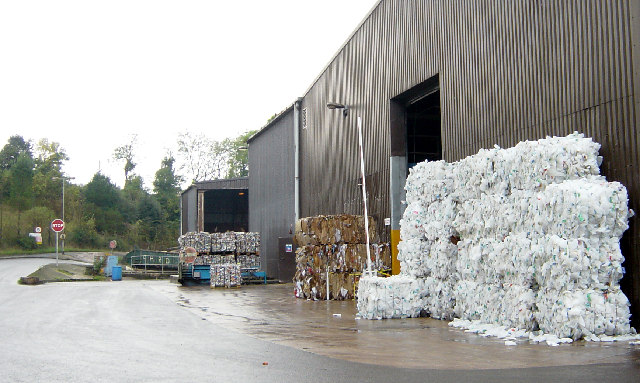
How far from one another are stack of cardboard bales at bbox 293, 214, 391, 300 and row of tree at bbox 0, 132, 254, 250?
56.1m

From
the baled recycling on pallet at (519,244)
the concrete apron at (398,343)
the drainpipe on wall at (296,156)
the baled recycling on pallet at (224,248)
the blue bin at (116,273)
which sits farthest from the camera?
the blue bin at (116,273)

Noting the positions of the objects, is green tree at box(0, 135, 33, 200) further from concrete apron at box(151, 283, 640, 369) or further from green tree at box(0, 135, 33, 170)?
concrete apron at box(151, 283, 640, 369)

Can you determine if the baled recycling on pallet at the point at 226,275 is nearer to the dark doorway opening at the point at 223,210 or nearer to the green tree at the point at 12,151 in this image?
the dark doorway opening at the point at 223,210

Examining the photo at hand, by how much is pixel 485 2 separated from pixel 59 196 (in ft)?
288

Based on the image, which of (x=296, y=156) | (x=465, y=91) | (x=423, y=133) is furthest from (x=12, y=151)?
(x=465, y=91)

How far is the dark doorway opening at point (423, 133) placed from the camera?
21828 mm

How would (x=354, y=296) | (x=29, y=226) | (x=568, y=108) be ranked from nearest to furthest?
(x=568, y=108)
(x=354, y=296)
(x=29, y=226)

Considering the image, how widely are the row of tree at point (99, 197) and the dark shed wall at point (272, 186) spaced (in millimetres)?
35367

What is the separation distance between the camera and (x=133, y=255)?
54281mm

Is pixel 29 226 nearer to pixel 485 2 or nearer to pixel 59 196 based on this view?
pixel 59 196

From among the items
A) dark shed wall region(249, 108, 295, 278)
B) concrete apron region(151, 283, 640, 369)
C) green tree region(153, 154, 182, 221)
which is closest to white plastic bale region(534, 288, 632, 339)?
concrete apron region(151, 283, 640, 369)

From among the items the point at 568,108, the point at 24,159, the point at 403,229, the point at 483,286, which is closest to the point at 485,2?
the point at 568,108

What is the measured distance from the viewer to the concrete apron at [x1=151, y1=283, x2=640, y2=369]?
8.16 m

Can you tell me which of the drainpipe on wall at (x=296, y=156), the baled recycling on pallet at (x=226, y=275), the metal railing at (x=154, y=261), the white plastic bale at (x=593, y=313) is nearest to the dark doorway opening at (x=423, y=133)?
the drainpipe on wall at (x=296, y=156)
